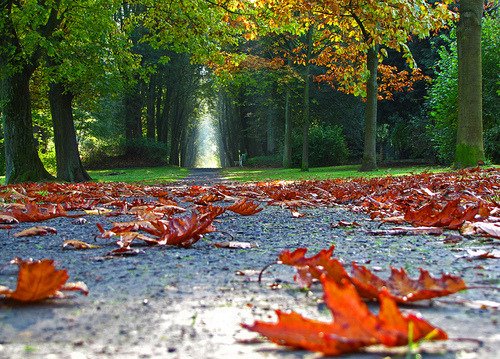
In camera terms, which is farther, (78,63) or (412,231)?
(78,63)

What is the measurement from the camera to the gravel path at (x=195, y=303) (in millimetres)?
851

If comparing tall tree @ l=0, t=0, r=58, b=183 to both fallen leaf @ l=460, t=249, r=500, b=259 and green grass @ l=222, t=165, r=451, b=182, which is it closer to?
green grass @ l=222, t=165, r=451, b=182

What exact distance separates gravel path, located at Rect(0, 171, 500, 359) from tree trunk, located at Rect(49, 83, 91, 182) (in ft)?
41.5

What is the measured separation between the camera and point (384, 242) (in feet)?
7.25

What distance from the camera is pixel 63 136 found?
1389cm

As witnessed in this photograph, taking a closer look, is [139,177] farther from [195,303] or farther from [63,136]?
[195,303]

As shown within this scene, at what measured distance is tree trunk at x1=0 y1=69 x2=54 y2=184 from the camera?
1153 centimetres

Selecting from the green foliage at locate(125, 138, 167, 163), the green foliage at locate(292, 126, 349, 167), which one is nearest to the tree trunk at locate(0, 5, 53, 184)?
the green foliage at locate(292, 126, 349, 167)

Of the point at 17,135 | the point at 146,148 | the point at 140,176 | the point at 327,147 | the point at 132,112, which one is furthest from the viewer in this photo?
the point at 146,148

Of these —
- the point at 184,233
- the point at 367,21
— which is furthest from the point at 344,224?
the point at 367,21

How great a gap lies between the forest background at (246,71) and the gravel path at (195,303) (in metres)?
7.35

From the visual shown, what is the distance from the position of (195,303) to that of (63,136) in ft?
47.2


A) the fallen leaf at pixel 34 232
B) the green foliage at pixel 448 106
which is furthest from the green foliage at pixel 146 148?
the fallen leaf at pixel 34 232

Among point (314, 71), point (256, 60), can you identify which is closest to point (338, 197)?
point (256, 60)
